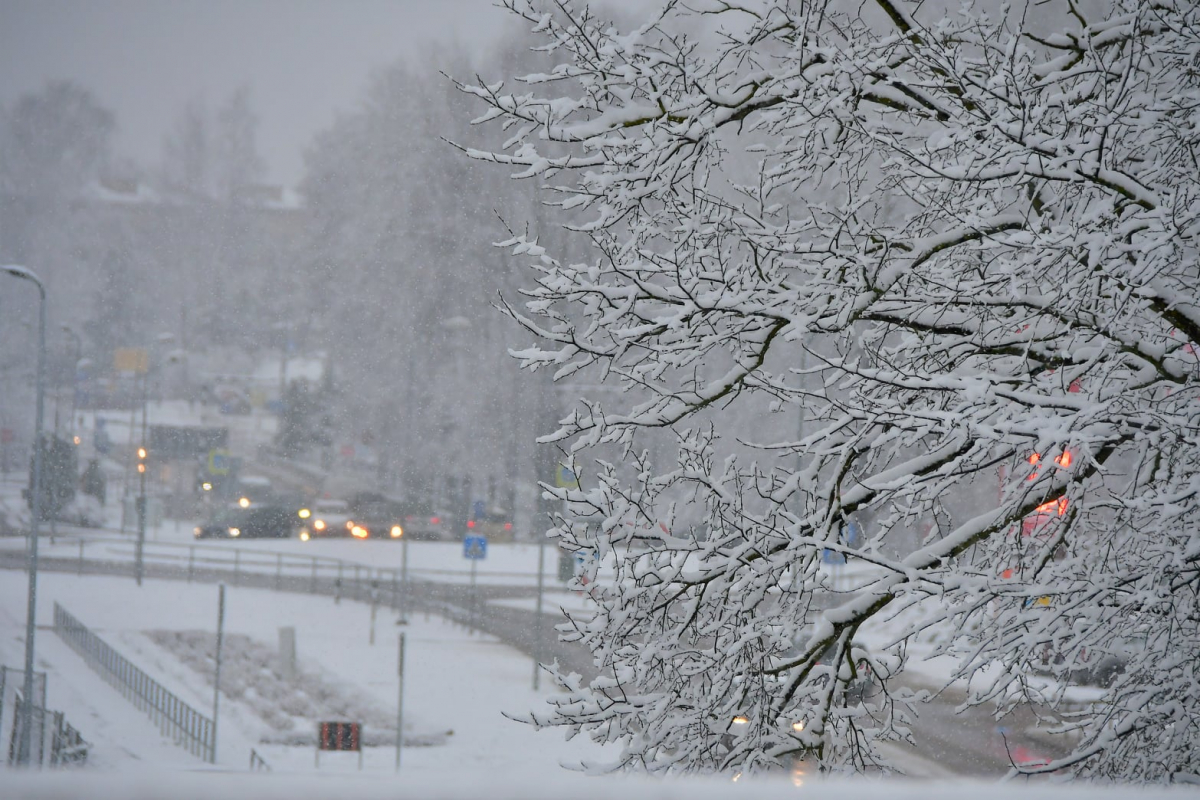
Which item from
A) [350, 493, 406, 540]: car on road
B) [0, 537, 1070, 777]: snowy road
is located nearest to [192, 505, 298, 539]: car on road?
[0, 537, 1070, 777]: snowy road

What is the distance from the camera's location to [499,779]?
1365 millimetres

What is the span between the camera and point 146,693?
1825cm

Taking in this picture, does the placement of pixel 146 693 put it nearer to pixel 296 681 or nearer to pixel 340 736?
pixel 296 681

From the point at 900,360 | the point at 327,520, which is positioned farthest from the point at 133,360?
the point at 900,360

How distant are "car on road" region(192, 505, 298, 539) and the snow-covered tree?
120 ft

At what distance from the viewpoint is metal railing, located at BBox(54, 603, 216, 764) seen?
1576cm

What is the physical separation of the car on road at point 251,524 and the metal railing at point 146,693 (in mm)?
15442


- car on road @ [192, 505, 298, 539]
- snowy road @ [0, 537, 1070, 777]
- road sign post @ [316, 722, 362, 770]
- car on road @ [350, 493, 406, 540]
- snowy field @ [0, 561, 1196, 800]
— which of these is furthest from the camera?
car on road @ [192, 505, 298, 539]

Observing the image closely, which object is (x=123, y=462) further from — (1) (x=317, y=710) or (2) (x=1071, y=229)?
(2) (x=1071, y=229)

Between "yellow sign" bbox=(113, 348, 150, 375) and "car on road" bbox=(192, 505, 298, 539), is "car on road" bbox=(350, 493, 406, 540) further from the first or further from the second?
"yellow sign" bbox=(113, 348, 150, 375)

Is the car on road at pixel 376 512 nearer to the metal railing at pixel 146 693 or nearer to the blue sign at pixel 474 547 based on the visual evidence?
the metal railing at pixel 146 693

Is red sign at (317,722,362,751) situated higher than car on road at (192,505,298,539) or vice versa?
car on road at (192,505,298,539)

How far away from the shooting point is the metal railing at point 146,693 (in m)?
15.8

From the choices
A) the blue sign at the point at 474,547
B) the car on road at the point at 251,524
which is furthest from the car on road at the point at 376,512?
the blue sign at the point at 474,547
